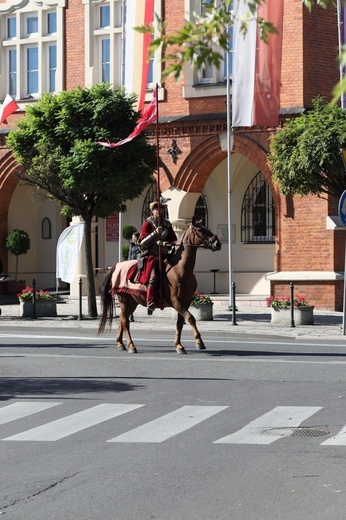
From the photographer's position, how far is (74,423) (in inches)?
449

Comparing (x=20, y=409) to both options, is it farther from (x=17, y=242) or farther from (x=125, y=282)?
(x=17, y=242)

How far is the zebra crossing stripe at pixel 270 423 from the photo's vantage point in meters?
10.4

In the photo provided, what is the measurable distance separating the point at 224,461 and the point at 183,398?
13.0 feet

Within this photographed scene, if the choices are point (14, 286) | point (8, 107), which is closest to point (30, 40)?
point (8, 107)

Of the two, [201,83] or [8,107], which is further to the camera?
[8,107]

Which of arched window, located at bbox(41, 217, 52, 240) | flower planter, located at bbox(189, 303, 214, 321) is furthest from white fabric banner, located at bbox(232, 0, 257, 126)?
arched window, located at bbox(41, 217, 52, 240)

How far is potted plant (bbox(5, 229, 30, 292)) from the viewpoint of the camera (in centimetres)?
3791

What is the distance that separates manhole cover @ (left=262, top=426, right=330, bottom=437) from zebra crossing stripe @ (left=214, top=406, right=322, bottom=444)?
3.5 inches

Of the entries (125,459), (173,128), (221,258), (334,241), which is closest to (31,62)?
(173,128)

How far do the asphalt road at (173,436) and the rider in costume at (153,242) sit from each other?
3.50 ft

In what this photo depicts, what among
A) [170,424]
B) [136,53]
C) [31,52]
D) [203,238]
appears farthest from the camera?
[31,52]

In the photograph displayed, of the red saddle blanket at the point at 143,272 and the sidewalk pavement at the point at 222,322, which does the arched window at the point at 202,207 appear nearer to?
the sidewalk pavement at the point at 222,322

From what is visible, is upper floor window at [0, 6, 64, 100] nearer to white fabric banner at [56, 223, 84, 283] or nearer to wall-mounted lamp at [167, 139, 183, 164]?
wall-mounted lamp at [167, 139, 183, 164]

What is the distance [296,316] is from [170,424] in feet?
49.1
